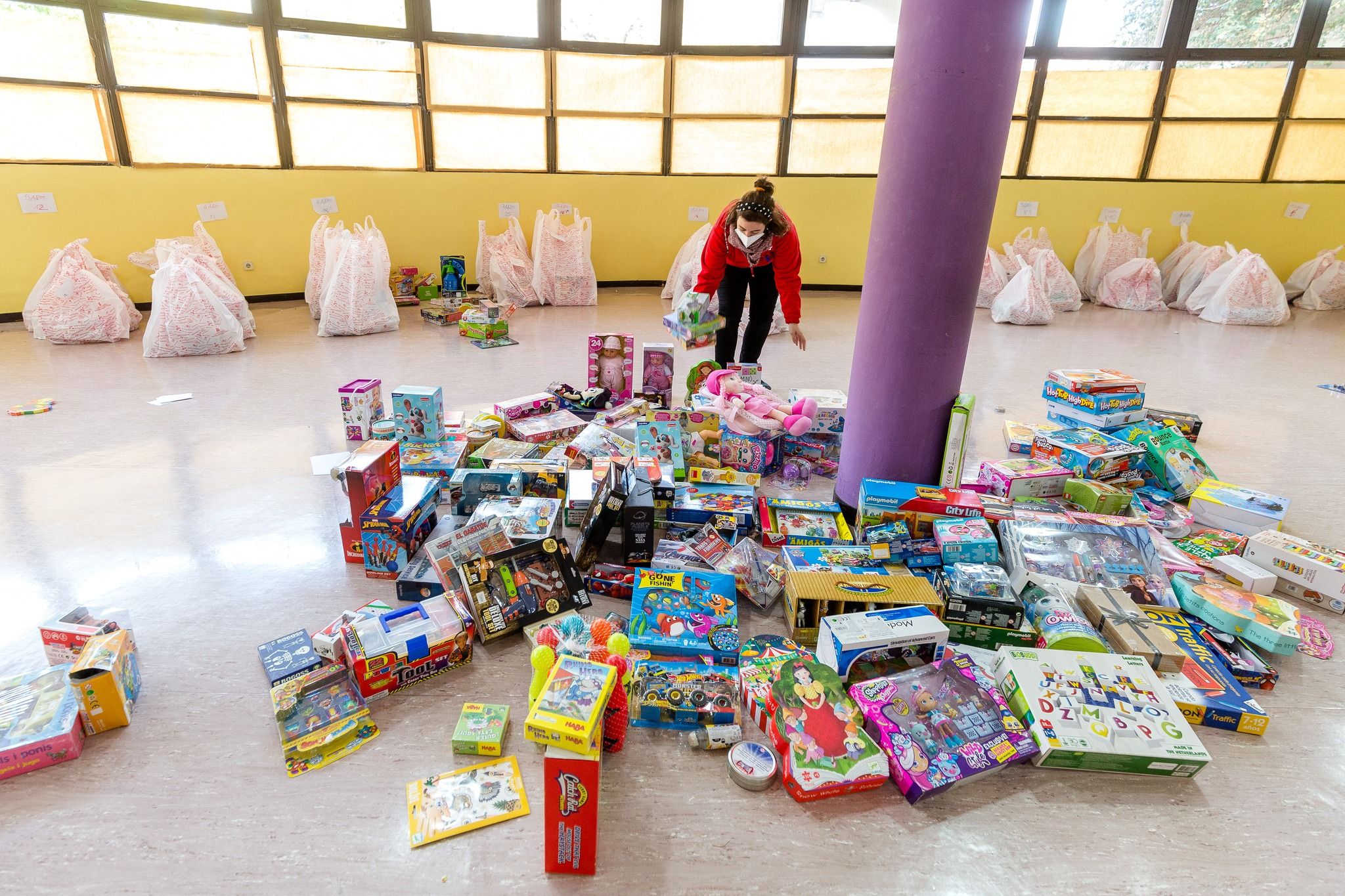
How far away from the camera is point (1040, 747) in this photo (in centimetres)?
168

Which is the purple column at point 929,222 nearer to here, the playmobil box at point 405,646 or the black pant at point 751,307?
the black pant at point 751,307

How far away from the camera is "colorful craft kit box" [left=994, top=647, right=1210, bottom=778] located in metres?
1.68

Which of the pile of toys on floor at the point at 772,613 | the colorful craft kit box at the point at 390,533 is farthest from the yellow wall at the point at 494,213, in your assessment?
the colorful craft kit box at the point at 390,533

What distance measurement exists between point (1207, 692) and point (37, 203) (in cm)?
727

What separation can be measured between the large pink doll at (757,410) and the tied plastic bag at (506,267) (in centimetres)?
388

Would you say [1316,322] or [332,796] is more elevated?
[1316,322]

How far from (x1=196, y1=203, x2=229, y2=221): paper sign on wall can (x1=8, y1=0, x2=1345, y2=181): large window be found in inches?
14.1

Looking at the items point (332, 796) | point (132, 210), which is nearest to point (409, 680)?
point (332, 796)

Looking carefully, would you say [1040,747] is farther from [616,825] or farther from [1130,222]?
[1130,222]

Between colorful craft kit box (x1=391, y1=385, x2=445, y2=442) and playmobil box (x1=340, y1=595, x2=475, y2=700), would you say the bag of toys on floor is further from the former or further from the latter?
playmobil box (x1=340, y1=595, x2=475, y2=700)

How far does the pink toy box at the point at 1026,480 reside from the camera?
9.52ft

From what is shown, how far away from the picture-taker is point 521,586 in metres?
2.14

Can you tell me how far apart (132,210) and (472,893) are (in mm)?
6248

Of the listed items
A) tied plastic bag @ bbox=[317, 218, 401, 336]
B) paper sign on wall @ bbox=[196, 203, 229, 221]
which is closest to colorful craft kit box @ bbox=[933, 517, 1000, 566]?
tied plastic bag @ bbox=[317, 218, 401, 336]
